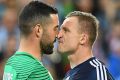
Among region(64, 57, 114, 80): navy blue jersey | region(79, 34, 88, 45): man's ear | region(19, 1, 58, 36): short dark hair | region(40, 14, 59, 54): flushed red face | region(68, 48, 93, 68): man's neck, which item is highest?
region(19, 1, 58, 36): short dark hair

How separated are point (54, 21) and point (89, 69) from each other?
710 millimetres

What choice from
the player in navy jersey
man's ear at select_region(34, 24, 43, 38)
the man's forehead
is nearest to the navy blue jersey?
the player in navy jersey

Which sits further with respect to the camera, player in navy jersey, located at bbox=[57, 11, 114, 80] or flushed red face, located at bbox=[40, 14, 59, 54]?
player in navy jersey, located at bbox=[57, 11, 114, 80]

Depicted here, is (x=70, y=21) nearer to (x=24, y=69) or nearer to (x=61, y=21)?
(x=24, y=69)

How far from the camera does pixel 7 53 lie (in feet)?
30.9

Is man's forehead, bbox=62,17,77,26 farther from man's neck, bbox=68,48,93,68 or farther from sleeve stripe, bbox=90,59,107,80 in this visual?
sleeve stripe, bbox=90,59,107,80

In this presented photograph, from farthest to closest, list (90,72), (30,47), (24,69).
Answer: (90,72), (30,47), (24,69)

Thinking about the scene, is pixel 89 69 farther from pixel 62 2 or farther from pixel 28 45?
pixel 62 2

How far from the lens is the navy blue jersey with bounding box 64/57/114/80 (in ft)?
18.6

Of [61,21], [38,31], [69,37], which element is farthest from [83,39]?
[61,21]

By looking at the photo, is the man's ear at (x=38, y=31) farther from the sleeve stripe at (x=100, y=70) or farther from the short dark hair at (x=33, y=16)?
the sleeve stripe at (x=100, y=70)

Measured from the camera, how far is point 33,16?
538cm

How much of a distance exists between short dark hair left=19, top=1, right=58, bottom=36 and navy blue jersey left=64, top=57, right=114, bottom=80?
76 centimetres

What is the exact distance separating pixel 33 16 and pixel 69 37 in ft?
2.45
